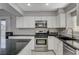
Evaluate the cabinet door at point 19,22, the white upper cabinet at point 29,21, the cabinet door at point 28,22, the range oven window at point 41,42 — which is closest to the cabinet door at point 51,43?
the range oven window at point 41,42

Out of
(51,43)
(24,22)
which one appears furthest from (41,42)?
(24,22)

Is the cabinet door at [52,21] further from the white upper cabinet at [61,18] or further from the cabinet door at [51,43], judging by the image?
the cabinet door at [51,43]

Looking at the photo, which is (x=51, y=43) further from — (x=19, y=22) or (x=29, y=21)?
(x=19, y=22)

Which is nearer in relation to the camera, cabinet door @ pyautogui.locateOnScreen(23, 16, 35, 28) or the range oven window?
the range oven window

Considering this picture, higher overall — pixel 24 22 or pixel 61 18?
pixel 61 18

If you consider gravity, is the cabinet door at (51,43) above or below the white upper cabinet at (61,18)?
below

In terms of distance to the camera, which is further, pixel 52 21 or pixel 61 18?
pixel 52 21

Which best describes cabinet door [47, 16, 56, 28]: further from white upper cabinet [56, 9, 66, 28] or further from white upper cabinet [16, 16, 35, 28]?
white upper cabinet [16, 16, 35, 28]

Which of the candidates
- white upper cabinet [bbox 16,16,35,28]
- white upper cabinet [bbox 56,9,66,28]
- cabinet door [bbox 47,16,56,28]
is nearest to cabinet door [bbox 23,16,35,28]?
white upper cabinet [bbox 16,16,35,28]

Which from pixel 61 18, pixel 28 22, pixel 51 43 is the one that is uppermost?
pixel 61 18

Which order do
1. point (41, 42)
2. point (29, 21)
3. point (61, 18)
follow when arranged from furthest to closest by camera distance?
point (29, 21)
point (61, 18)
point (41, 42)

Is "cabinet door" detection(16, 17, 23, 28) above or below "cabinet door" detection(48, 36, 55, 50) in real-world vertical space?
above

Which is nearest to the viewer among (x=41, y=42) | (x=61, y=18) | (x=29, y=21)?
(x=41, y=42)

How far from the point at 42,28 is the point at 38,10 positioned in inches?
36.1
